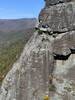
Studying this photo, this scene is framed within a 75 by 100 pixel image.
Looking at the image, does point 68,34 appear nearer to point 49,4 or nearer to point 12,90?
point 49,4

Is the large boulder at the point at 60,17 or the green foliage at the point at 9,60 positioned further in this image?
the green foliage at the point at 9,60

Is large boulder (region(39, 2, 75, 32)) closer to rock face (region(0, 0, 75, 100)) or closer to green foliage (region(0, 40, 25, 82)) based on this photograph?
rock face (region(0, 0, 75, 100))

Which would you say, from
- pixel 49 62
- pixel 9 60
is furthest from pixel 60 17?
pixel 9 60

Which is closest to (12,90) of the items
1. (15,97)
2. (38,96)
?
(15,97)

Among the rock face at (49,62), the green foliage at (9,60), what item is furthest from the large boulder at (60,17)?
the green foliage at (9,60)

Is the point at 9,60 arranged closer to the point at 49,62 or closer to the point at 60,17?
the point at 49,62

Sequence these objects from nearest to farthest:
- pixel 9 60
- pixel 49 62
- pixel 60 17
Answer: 1. pixel 60 17
2. pixel 49 62
3. pixel 9 60

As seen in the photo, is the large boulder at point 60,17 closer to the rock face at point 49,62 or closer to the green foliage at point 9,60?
the rock face at point 49,62

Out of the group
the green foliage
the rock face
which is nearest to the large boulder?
the rock face

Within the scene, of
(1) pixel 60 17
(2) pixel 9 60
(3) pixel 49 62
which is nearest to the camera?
(1) pixel 60 17
